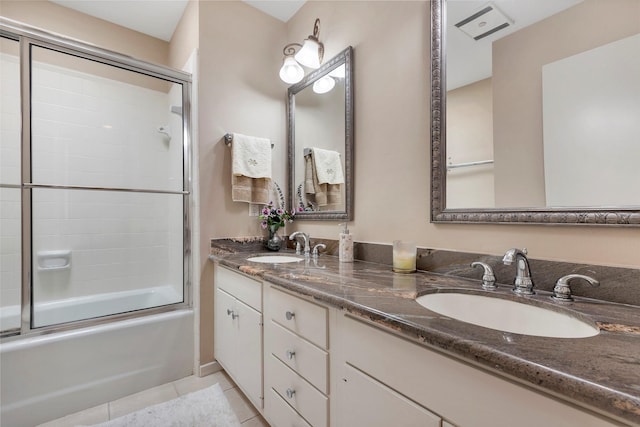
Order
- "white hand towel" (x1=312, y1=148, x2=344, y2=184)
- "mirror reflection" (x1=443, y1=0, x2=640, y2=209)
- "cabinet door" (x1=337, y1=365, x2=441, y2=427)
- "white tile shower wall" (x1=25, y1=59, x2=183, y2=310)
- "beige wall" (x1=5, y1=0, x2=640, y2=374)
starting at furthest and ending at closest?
"white tile shower wall" (x1=25, y1=59, x2=183, y2=310)
"white hand towel" (x1=312, y1=148, x2=344, y2=184)
"beige wall" (x1=5, y1=0, x2=640, y2=374)
"mirror reflection" (x1=443, y1=0, x2=640, y2=209)
"cabinet door" (x1=337, y1=365, x2=441, y2=427)

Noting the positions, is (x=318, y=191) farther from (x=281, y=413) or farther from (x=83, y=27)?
(x=83, y=27)

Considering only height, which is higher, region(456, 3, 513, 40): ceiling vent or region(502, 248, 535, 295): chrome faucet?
region(456, 3, 513, 40): ceiling vent

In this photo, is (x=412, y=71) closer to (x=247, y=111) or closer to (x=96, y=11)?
(x=247, y=111)

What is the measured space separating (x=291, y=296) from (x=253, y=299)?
1.12ft

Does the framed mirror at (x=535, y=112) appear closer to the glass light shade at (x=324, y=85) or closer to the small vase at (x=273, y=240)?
the glass light shade at (x=324, y=85)

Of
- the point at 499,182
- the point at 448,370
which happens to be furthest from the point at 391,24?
the point at 448,370

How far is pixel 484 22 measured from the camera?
1.07 meters

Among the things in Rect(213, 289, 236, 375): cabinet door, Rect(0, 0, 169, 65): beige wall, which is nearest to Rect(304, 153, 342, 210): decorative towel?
Rect(213, 289, 236, 375): cabinet door

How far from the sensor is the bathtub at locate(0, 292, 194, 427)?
1.32m

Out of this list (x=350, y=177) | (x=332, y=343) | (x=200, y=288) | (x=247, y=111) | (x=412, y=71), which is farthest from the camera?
(x=247, y=111)

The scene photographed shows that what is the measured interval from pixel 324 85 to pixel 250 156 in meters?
0.68

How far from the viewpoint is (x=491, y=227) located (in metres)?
1.02

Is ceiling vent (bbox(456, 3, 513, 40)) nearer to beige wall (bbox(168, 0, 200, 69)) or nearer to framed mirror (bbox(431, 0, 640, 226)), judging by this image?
framed mirror (bbox(431, 0, 640, 226))

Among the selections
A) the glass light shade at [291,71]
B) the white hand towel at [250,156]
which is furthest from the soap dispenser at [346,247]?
the glass light shade at [291,71]
